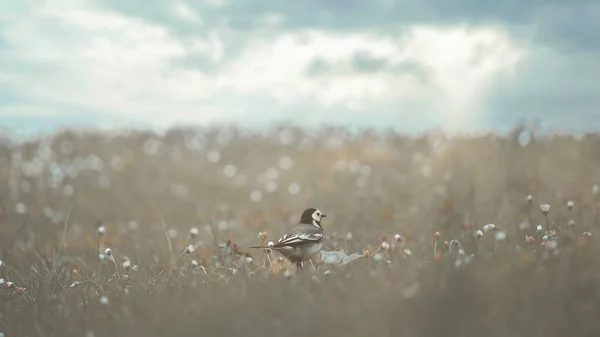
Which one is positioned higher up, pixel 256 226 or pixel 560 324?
pixel 560 324

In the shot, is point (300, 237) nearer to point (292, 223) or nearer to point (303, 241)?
point (303, 241)

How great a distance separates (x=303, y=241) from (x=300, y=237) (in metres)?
0.06

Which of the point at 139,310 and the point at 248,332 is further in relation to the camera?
the point at 139,310

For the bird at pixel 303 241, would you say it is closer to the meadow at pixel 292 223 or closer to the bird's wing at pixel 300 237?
the bird's wing at pixel 300 237

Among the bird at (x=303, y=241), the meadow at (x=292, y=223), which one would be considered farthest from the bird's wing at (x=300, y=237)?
the meadow at (x=292, y=223)

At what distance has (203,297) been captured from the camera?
19.3ft

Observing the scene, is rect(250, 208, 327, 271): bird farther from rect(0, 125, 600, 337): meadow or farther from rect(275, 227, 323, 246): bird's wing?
rect(0, 125, 600, 337): meadow

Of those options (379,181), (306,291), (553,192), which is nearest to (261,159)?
(379,181)

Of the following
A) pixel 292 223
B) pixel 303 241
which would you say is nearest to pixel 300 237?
pixel 303 241

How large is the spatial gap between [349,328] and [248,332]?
716mm

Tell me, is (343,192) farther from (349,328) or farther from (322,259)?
(349,328)

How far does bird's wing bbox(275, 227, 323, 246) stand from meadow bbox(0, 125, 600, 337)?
0.30 meters

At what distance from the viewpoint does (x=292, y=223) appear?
1298 centimetres

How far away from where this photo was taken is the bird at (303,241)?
629 cm
